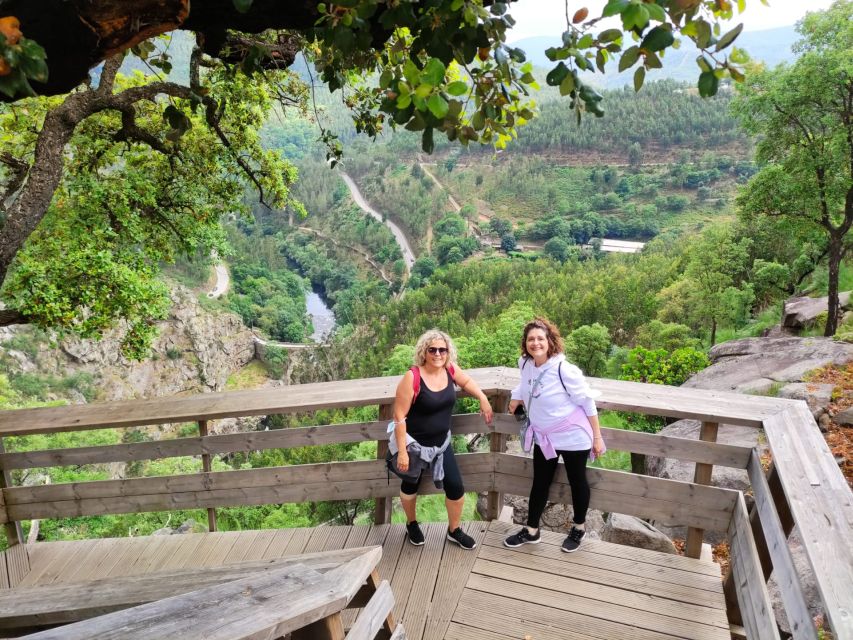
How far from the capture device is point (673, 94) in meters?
96.8

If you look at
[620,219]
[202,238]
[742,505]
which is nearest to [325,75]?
[742,505]

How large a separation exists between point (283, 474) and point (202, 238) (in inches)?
205

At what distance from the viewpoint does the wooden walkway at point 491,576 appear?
2461 millimetres

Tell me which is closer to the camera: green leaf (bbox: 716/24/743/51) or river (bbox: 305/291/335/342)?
green leaf (bbox: 716/24/743/51)

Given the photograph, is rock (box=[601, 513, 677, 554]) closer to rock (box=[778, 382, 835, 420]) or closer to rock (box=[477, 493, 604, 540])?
rock (box=[477, 493, 604, 540])

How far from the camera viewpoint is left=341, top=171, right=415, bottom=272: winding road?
8894 centimetres

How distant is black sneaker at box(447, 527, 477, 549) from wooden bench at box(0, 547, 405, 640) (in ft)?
4.17

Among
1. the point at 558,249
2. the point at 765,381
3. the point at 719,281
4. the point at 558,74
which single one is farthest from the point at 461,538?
the point at 558,249

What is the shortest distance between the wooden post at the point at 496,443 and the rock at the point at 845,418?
4.31 metres

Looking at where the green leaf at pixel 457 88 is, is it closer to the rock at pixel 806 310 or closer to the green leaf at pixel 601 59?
the green leaf at pixel 601 59

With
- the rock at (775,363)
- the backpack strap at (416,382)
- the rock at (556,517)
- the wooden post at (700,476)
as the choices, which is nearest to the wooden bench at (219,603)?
the backpack strap at (416,382)

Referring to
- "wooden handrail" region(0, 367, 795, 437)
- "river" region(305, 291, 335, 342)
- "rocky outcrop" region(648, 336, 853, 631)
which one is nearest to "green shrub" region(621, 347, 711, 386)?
"rocky outcrop" region(648, 336, 853, 631)

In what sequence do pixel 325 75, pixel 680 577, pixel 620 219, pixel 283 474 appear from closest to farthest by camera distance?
pixel 325 75 → pixel 680 577 → pixel 283 474 → pixel 620 219

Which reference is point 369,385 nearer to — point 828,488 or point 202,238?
point 828,488
